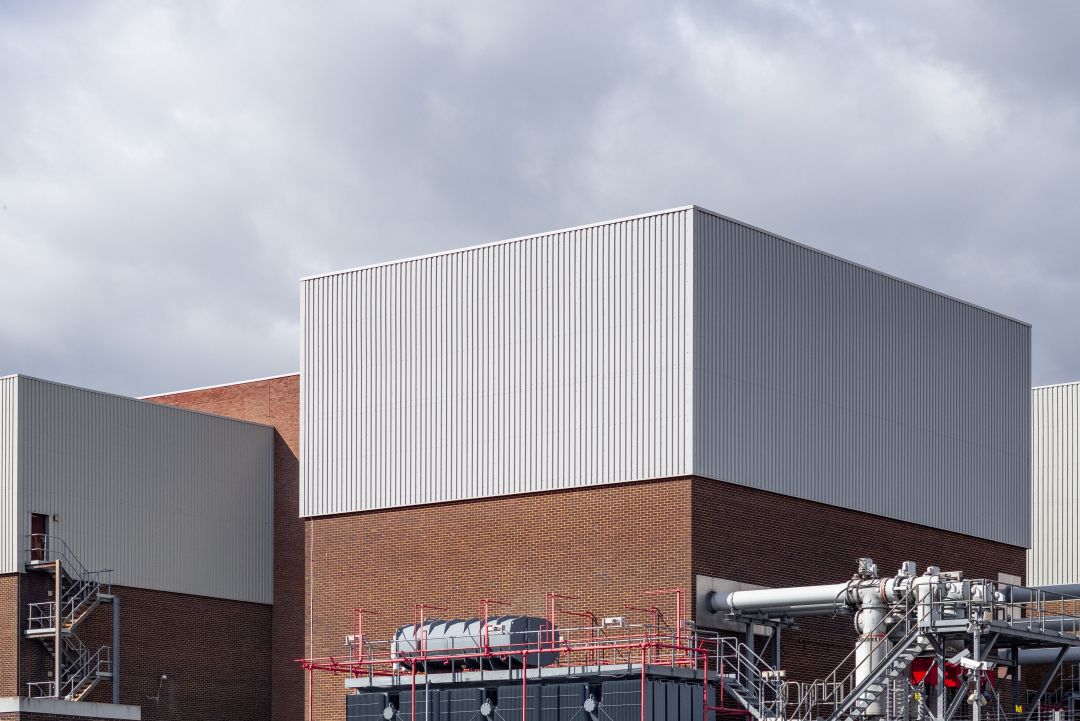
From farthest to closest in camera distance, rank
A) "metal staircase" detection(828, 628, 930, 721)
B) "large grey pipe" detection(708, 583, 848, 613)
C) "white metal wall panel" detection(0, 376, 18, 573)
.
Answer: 1. "white metal wall panel" detection(0, 376, 18, 573)
2. "large grey pipe" detection(708, 583, 848, 613)
3. "metal staircase" detection(828, 628, 930, 721)

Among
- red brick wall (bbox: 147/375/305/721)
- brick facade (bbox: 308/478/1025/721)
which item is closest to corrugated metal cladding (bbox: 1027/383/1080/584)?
brick facade (bbox: 308/478/1025/721)

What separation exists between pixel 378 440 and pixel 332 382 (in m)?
2.65

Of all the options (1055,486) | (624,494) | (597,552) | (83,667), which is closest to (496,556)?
(597,552)

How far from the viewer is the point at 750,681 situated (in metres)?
47.9

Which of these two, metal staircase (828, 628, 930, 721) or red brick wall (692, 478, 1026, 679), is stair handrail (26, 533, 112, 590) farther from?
metal staircase (828, 628, 930, 721)

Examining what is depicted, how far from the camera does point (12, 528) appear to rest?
57531 mm

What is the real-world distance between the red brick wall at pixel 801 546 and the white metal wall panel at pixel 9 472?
21117mm

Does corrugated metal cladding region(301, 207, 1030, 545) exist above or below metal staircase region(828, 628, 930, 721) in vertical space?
above

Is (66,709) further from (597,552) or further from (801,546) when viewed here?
(801,546)

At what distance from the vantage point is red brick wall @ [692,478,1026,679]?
50.3 metres

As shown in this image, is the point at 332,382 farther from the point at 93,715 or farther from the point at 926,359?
the point at 926,359

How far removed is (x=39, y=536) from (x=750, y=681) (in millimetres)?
22671

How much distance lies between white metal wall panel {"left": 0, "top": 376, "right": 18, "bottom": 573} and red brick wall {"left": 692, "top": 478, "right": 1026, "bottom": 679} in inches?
831

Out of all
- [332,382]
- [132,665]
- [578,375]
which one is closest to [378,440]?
[332,382]
